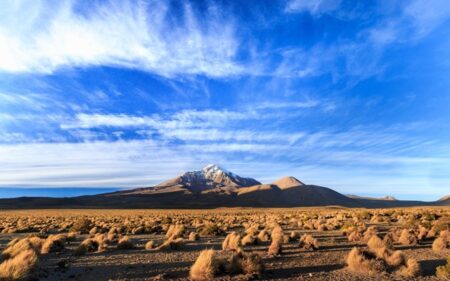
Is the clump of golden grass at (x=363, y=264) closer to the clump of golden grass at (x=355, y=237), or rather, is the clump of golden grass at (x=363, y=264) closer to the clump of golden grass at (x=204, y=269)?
the clump of golden grass at (x=204, y=269)

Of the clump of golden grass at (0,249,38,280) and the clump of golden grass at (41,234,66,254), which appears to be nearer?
the clump of golden grass at (0,249,38,280)

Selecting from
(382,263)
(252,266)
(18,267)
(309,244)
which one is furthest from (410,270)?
(18,267)

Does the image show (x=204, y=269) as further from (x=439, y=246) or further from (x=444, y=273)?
(x=439, y=246)

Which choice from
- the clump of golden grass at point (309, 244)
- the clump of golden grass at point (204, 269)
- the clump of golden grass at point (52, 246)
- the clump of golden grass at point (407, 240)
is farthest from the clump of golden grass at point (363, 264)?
the clump of golden grass at point (52, 246)

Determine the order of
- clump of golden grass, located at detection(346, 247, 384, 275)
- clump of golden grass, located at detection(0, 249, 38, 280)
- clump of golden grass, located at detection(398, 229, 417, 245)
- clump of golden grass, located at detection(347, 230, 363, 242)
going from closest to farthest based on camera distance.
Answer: clump of golden grass, located at detection(0, 249, 38, 280), clump of golden grass, located at detection(346, 247, 384, 275), clump of golden grass, located at detection(398, 229, 417, 245), clump of golden grass, located at detection(347, 230, 363, 242)

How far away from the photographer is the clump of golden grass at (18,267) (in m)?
11.5

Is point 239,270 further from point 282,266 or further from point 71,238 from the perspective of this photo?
point 71,238

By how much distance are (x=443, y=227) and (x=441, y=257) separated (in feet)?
33.7

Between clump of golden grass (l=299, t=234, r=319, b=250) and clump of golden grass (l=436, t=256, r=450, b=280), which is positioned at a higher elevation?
clump of golden grass (l=299, t=234, r=319, b=250)

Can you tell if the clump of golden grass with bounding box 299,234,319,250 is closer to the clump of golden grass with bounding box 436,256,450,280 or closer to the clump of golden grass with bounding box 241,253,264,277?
the clump of golden grass with bounding box 241,253,264,277

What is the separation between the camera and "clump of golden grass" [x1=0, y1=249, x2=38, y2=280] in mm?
11477

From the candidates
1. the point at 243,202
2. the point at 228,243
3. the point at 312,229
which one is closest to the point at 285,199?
the point at 243,202

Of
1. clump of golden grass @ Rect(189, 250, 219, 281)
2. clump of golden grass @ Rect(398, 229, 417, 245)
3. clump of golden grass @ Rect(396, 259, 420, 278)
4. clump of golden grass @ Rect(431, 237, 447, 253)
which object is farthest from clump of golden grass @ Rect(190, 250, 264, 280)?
clump of golden grass @ Rect(398, 229, 417, 245)

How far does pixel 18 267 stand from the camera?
39.2ft
